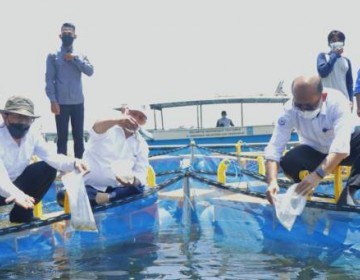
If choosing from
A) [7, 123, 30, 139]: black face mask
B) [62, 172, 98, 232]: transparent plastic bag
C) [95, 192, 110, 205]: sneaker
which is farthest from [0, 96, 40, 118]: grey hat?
[95, 192, 110, 205]: sneaker

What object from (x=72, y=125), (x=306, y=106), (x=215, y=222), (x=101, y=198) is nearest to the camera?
(x=306, y=106)

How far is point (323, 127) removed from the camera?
3.90 metres

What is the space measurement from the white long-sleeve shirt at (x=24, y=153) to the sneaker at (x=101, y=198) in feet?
1.45

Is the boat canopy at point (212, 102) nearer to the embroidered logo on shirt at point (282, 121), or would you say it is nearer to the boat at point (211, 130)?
the boat at point (211, 130)

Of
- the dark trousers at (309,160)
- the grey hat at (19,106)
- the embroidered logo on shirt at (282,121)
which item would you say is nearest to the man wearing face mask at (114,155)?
the grey hat at (19,106)

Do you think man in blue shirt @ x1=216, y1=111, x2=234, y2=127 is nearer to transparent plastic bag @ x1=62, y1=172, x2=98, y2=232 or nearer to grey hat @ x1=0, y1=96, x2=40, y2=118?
transparent plastic bag @ x1=62, y1=172, x2=98, y2=232

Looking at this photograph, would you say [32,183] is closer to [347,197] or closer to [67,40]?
[347,197]

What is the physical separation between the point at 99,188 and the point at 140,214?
49 cm

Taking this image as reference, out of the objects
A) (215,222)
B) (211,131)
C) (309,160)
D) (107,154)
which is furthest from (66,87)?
(211,131)

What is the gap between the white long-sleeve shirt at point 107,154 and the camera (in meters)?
4.44

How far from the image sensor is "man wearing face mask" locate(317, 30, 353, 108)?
5.75m

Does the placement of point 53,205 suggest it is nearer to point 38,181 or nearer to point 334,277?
point 38,181

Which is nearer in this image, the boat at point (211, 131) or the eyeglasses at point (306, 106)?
the eyeglasses at point (306, 106)

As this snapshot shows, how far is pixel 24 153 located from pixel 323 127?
228 cm
